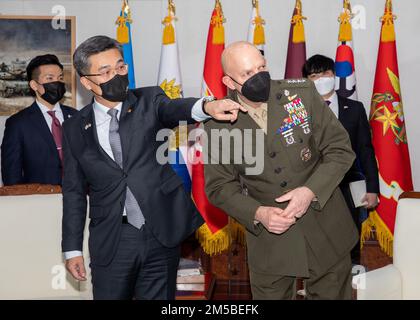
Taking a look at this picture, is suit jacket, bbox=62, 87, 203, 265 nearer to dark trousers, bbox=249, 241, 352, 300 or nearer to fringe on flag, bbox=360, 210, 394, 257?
dark trousers, bbox=249, 241, 352, 300

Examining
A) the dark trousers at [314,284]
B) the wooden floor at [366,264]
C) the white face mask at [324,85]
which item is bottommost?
the wooden floor at [366,264]

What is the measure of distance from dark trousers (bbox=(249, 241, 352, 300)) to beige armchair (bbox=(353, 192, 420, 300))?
274 millimetres

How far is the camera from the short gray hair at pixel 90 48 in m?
2.34

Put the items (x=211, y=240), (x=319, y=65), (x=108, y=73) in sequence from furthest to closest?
1. (x=211, y=240)
2. (x=319, y=65)
3. (x=108, y=73)

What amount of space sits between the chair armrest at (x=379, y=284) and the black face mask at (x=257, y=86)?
95 centimetres

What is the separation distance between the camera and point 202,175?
15.3ft

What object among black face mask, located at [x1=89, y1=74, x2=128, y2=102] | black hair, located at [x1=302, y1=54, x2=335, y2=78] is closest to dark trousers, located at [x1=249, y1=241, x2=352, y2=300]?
black face mask, located at [x1=89, y1=74, x2=128, y2=102]

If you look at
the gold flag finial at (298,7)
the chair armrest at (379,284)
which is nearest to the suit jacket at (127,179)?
the chair armrest at (379,284)

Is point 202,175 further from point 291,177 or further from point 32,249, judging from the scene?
point 291,177

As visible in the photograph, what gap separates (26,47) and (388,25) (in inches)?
124

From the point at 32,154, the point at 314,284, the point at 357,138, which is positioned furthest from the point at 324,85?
the point at 32,154

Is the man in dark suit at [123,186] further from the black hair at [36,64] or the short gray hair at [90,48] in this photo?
the black hair at [36,64]

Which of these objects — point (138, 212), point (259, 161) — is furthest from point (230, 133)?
point (138, 212)

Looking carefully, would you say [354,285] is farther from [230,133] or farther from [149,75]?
[149,75]
